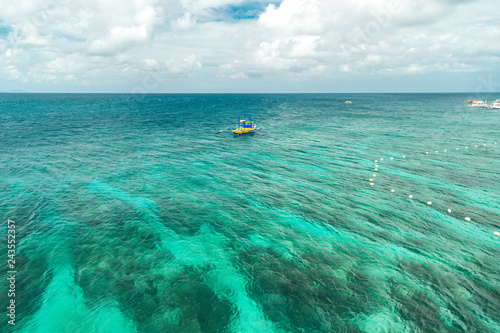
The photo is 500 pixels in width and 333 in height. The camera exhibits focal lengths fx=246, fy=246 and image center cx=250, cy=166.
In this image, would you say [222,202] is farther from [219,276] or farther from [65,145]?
[65,145]

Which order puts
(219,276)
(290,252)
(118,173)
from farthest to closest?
(118,173) → (290,252) → (219,276)

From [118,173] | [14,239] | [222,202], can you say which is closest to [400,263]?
[222,202]

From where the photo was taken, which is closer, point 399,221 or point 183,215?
point 399,221

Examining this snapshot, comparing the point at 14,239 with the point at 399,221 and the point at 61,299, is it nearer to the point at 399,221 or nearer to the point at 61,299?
the point at 61,299

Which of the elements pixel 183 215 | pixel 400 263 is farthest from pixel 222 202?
pixel 400 263

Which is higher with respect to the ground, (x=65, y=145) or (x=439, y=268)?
(x=65, y=145)

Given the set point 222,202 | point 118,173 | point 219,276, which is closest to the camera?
point 219,276
